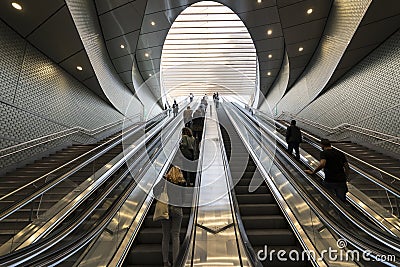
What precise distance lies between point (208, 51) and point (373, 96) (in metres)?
16.7

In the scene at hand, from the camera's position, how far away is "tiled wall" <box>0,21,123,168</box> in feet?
23.9

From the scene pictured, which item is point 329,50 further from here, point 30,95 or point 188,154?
point 30,95

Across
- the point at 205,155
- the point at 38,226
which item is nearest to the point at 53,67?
the point at 205,155

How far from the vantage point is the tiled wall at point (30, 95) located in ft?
23.9

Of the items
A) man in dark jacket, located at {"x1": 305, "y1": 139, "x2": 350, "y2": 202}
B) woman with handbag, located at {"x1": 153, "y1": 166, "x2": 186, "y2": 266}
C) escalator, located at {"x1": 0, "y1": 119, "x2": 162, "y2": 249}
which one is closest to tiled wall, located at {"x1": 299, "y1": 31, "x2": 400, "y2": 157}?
man in dark jacket, located at {"x1": 305, "y1": 139, "x2": 350, "y2": 202}

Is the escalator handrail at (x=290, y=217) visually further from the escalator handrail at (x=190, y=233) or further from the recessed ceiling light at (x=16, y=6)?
the recessed ceiling light at (x=16, y=6)

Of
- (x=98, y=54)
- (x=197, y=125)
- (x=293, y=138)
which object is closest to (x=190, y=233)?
(x=293, y=138)

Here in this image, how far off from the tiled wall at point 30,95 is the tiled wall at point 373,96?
9.57 meters

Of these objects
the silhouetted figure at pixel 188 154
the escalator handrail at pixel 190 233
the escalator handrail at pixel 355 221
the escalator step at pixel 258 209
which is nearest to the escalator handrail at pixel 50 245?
the escalator handrail at pixel 190 233

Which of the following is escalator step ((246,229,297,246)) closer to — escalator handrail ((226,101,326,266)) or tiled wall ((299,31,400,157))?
escalator handrail ((226,101,326,266))

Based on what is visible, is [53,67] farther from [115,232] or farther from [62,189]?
[115,232]

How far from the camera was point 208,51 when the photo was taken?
78.7 feet

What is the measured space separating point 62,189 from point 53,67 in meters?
6.79

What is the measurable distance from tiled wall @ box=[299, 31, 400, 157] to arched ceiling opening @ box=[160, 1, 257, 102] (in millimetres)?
9408
